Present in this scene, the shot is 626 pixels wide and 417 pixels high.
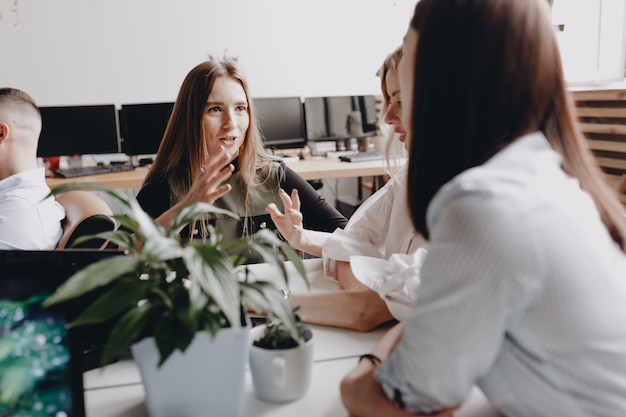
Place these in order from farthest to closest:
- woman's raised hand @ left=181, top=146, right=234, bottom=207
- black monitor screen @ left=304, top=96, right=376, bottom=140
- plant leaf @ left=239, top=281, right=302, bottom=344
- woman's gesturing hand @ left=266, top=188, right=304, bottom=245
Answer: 1. black monitor screen @ left=304, top=96, right=376, bottom=140
2. woman's gesturing hand @ left=266, top=188, right=304, bottom=245
3. woman's raised hand @ left=181, top=146, right=234, bottom=207
4. plant leaf @ left=239, top=281, right=302, bottom=344

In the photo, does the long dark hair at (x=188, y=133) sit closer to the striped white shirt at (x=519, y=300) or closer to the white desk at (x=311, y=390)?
the white desk at (x=311, y=390)

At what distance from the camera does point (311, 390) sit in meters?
0.90

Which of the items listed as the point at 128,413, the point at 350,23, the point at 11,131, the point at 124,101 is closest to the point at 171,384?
the point at 128,413

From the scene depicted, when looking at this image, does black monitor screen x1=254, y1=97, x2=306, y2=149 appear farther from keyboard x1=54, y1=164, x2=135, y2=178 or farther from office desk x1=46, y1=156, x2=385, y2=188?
keyboard x1=54, y1=164, x2=135, y2=178

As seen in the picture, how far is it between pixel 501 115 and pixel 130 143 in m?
3.57

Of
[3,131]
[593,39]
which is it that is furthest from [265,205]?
[593,39]

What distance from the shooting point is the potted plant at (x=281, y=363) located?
0.83 m

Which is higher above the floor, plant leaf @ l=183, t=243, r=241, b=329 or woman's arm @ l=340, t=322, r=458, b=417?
plant leaf @ l=183, t=243, r=241, b=329

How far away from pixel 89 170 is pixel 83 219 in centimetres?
232

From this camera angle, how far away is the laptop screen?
2.38 ft

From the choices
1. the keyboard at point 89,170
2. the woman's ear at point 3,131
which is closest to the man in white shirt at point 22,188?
the woman's ear at point 3,131

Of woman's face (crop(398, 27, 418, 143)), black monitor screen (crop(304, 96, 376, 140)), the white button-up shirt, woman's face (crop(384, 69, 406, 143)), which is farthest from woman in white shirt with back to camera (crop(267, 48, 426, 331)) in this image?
black monitor screen (crop(304, 96, 376, 140))

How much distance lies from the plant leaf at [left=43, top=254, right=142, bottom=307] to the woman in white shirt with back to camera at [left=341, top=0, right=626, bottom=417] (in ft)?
1.12

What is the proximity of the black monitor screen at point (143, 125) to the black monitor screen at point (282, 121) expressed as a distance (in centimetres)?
71
